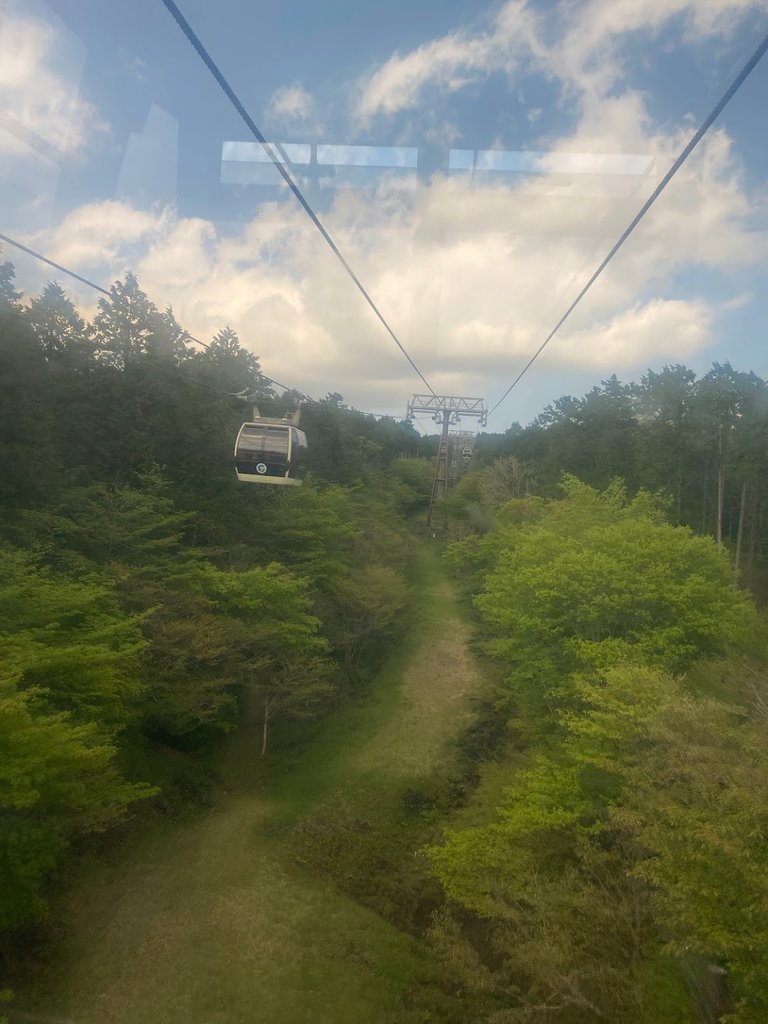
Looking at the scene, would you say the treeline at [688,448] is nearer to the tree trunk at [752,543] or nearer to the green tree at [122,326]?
the tree trunk at [752,543]

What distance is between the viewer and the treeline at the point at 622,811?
5824 millimetres

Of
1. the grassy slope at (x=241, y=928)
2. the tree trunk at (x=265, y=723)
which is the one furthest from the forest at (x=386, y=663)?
the grassy slope at (x=241, y=928)

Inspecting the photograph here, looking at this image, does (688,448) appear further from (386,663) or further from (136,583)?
(136,583)

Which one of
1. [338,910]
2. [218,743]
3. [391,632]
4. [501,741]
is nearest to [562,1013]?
[338,910]

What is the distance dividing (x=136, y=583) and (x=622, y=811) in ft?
34.8

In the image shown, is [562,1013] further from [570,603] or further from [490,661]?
[490,661]

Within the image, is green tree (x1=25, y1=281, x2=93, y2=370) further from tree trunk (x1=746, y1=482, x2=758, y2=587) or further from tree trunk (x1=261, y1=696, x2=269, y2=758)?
tree trunk (x1=746, y1=482, x2=758, y2=587)

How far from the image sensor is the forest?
23.7 feet

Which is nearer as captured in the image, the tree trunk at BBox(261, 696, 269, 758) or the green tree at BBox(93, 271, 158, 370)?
the tree trunk at BBox(261, 696, 269, 758)

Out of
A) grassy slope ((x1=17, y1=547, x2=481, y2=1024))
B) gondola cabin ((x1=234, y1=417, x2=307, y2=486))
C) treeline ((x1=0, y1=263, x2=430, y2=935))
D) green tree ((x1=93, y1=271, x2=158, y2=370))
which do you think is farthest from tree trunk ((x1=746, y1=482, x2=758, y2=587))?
green tree ((x1=93, y1=271, x2=158, y2=370))

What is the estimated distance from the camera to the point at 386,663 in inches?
853

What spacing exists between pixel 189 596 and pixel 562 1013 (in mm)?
10497

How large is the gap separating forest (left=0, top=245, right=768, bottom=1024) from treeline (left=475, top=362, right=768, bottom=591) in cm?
19

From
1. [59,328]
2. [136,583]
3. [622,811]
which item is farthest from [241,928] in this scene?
[59,328]
